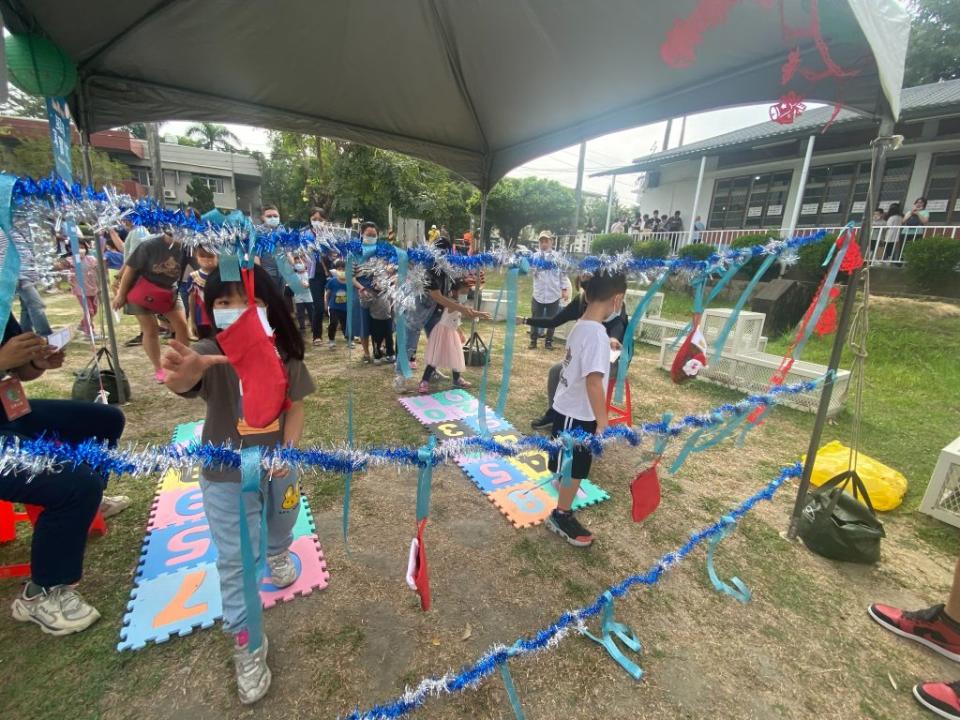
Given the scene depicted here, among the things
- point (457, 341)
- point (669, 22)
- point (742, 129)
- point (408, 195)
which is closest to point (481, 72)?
point (669, 22)

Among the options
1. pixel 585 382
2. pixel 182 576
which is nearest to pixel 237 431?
pixel 182 576

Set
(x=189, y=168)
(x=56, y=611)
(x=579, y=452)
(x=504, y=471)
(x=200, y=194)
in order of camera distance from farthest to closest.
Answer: (x=189, y=168) → (x=200, y=194) → (x=504, y=471) → (x=579, y=452) → (x=56, y=611)

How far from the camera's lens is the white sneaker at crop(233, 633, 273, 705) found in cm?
172

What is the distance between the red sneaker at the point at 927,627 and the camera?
6.93 feet

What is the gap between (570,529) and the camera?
2.78m

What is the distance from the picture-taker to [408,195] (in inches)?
633

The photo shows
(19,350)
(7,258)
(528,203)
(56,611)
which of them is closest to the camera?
(7,258)

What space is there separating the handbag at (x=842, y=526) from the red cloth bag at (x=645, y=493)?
139 centimetres

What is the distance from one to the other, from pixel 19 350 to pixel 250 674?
165 centimetres

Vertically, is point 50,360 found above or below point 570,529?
above

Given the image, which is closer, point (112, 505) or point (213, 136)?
point (112, 505)

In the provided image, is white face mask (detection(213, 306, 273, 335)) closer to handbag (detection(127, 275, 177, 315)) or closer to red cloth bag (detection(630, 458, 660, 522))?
red cloth bag (detection(630, 458, 660, 522))

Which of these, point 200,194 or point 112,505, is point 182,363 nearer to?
point 112,505

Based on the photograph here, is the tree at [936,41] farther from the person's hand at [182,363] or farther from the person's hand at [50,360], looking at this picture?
the person's hand at [50,360]
